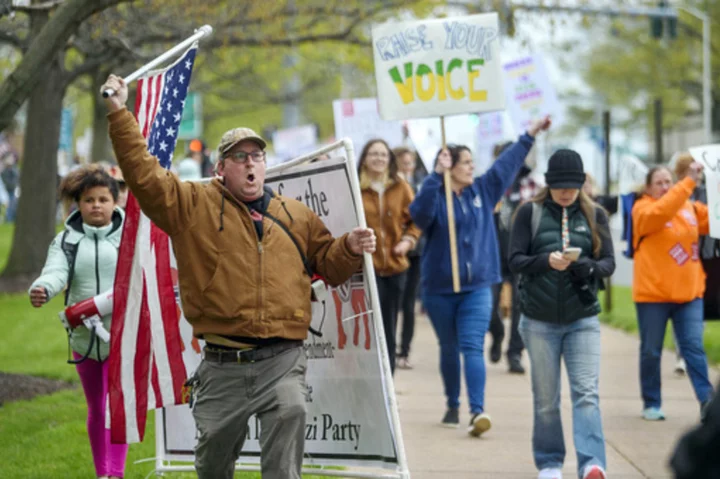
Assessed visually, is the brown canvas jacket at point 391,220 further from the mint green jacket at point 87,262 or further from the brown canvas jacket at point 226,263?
the brown canvas jacket at point 226,263

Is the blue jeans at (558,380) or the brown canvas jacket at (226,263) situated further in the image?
the blue jeans at (558,380)

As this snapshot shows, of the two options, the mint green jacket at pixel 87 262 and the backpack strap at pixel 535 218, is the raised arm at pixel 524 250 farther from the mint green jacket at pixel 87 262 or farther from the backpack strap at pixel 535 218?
the mint green jacket at pixel 87 262

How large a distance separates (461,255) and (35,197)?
1025 cm

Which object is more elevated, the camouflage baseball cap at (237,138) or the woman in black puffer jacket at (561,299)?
the camouflage baseball cap at (237,138)

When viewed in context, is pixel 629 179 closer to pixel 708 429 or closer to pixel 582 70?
pixel 708 429

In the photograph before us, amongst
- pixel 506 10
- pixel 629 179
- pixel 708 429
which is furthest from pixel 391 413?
pixel 506 10

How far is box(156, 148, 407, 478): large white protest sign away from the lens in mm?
6000

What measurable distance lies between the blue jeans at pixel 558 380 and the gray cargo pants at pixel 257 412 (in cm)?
198

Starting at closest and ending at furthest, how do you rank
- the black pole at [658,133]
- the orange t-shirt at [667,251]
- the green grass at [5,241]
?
the orange t-shirt at [667,251] < the black pole at [658,133] < the green grass at [5,241]

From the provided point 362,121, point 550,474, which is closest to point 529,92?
point 362,121

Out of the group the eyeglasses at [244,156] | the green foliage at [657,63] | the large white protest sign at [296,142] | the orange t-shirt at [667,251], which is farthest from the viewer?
the green foliage at [657,63]

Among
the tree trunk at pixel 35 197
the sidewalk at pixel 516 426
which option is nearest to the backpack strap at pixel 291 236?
the sidewalk at pixel 516 426

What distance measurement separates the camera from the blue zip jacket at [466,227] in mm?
8570

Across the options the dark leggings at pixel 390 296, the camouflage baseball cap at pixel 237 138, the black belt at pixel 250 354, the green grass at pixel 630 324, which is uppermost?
the camouflage baseball cap at pixel 237 138
